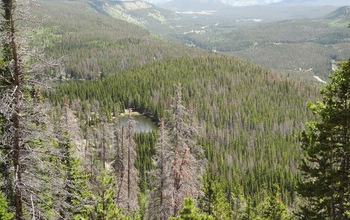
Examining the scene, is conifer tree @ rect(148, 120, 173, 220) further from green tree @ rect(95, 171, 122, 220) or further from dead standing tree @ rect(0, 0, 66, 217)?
dead standing tree @ rect(0, 0, 66, 217)

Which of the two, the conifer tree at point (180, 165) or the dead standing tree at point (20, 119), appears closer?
the dead standing tree at point (20, 119)

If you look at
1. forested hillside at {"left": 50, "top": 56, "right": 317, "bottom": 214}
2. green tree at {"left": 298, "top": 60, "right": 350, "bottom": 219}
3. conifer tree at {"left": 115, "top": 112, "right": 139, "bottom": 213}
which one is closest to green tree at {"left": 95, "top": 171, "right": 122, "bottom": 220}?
green tree at {"left": 298, "top": 60, "right": 350, "bottom": 219}

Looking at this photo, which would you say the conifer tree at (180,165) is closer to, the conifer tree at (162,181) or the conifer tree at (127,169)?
the conifer tree at (162,181)

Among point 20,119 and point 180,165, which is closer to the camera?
point 20,119

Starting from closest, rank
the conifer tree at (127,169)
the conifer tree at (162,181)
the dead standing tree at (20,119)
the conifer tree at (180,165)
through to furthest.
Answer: the dead standing tree at (20,119)
the conifer tree at (180,165)
the conifer tree at (162,181)
the conifer tree at (127,169)

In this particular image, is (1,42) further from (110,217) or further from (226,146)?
(226,146)

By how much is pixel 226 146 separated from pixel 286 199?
4224 cm

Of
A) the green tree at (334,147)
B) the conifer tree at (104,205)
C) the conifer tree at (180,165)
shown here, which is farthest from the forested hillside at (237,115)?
the green tree at (334,147)

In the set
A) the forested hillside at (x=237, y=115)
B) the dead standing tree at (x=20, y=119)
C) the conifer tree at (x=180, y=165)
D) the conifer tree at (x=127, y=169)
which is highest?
the dead standing tree at (x=20, y=119)

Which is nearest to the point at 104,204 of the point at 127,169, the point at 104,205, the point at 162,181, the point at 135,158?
the point at 104,205

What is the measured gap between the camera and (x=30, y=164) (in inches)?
543

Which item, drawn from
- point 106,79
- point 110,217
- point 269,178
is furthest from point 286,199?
point 106,79

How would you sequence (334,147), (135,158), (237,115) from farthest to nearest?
1. (237,115)
2. (135,158)
3. (334,147)

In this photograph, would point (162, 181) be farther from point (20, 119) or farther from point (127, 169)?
point (20, 119)
